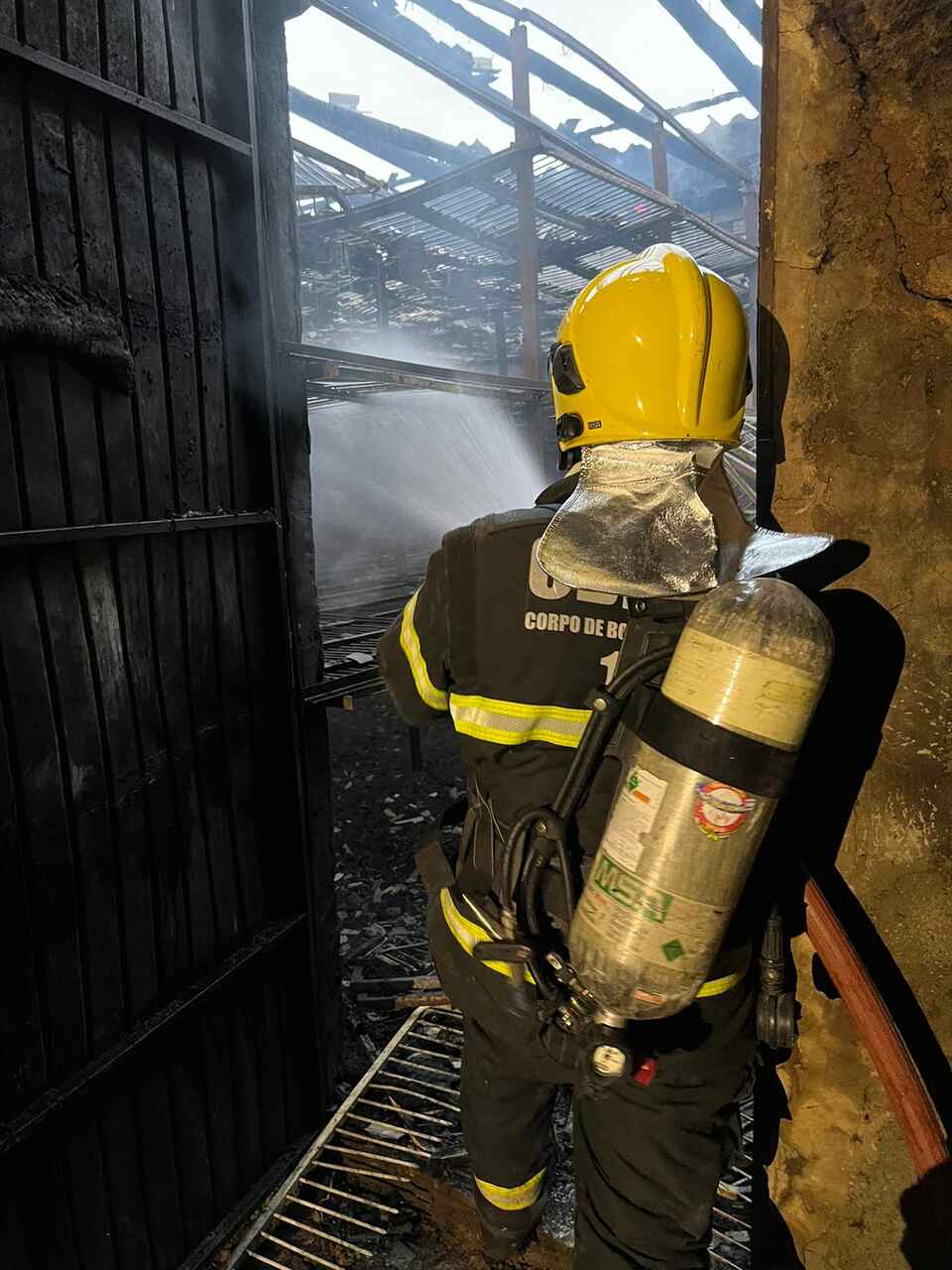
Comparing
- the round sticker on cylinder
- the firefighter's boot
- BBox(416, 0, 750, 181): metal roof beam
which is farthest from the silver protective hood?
BBox(416, 0, 750, 181): metal roof beam

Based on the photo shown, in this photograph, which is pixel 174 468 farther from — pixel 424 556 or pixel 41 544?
pixel 424 556

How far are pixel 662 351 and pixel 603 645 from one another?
645 millimetres

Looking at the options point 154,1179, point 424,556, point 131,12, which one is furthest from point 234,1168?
point 424,556

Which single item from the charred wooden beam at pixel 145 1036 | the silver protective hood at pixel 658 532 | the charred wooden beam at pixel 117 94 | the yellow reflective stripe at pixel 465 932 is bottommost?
the charred wooden beam at pixel 145 1036

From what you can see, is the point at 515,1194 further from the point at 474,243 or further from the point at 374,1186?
the point at 474,243

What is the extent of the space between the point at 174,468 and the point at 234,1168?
9.44 feet

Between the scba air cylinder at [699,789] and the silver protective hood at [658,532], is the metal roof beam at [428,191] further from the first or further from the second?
the scba air cylinder at [699,789]

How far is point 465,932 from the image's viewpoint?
2.11 metres

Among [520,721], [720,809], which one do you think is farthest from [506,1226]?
[720,809]

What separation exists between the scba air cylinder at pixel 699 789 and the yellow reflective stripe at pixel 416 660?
25.8 inches

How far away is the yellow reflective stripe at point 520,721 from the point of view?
6.04ft

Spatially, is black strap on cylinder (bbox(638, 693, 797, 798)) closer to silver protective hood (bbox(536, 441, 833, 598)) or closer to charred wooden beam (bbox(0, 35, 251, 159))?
silver protective hood (bbox(536, 441, 833, 598))

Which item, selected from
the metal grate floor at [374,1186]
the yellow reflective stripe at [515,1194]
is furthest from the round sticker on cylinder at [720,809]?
the metal grate floor at [374,1186]

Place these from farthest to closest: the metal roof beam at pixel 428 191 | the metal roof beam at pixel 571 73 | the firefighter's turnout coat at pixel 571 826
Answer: the metal roof beam at pixel 571 73, the metal roof beam at pixel 428 191, the firefighter's turnout coat at pixel 571 826
